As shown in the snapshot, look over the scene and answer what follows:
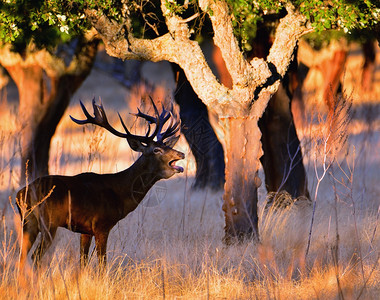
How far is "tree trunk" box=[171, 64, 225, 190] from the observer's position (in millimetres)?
14961

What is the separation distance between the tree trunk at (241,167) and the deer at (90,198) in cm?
153

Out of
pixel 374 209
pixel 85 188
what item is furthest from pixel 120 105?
pixel 85 188

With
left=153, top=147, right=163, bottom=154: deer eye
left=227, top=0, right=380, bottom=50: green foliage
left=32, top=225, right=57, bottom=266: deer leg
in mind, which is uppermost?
left=227, top=0, right=380, bottom=50: green foliage

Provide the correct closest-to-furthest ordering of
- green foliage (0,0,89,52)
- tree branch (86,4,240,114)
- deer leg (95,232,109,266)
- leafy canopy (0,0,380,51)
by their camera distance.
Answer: deer leg (95,232,109,266) < tree branch (86,4,240,114) < leafy canopy (0,0,380,51) < green foliage (0,0,89,52)

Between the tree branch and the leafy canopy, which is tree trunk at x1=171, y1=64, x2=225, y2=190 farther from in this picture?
the tree branch

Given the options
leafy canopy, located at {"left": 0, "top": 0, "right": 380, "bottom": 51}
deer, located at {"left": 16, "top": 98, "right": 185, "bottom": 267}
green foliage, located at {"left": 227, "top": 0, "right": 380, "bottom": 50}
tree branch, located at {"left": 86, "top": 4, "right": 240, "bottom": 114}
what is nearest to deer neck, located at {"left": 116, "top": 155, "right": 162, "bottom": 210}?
deer, located at {"left": 16, "top": 98, "right": 185, "bottom": 267}

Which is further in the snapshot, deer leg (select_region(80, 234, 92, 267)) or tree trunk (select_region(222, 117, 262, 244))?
tree trunk (select_region(222, 117, 262, 244))

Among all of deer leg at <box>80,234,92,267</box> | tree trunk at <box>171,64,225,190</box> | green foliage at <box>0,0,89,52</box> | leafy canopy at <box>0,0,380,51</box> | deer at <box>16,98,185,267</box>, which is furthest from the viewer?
tree trunk at <box>171,64,225,190</box>

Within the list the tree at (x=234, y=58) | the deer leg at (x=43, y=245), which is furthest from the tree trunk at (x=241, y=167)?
the deer leg at (x=43, y=245)

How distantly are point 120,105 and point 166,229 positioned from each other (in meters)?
31.5

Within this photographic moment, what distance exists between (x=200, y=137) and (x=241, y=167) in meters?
5.43

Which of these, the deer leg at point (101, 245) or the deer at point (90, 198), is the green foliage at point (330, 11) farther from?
the deer leg at point (101, 245)

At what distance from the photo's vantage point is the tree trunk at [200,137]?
1496 centimetres

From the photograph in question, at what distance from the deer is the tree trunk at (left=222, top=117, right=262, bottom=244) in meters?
1.53
